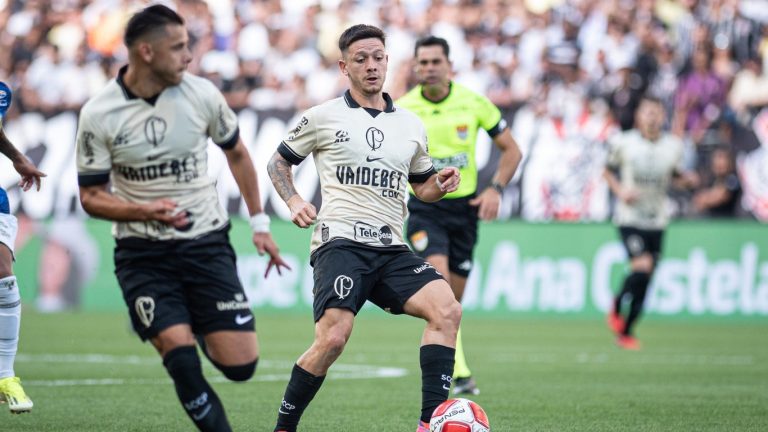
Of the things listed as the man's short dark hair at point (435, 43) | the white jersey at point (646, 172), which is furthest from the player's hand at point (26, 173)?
the white jersey at point (646, 172)

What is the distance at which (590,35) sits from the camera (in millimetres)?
22797

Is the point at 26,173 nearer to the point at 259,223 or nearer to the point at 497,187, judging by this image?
the point at 259,223

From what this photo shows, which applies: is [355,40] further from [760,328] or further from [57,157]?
[57,157]

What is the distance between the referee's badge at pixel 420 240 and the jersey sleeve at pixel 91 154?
438 centimetres

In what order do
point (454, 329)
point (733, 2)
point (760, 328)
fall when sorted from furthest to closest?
point (733, 2)
point (760, 328)
point (454, 329)

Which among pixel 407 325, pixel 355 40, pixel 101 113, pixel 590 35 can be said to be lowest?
pixel 407 325

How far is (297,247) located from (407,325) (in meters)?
2.26

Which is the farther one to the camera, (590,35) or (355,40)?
(590,35)

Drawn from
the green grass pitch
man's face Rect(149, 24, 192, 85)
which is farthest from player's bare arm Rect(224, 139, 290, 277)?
the green grass pitch

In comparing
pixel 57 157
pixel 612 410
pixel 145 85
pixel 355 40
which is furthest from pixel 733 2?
pixel 145 85

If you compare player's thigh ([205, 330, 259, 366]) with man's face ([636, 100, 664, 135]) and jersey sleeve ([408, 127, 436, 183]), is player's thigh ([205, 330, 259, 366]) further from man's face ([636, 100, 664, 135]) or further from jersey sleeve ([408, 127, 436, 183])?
man's face ([636, 100, 664, 135])

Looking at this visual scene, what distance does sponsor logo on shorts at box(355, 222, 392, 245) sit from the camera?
737cm

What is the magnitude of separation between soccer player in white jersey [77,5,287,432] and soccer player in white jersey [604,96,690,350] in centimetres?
1024

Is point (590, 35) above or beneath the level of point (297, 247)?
above
